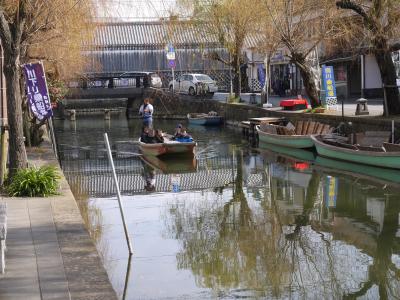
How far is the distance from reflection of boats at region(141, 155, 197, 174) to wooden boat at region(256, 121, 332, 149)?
403 cm

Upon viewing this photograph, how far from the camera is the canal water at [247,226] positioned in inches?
417

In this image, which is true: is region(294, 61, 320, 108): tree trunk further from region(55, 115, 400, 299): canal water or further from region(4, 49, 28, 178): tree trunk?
region(4, 49, 28, 178): tree trunk

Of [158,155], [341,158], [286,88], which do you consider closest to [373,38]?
[341,158]

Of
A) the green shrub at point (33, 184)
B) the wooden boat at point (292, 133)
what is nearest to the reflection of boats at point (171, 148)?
the wooden boat at point (292, 133)

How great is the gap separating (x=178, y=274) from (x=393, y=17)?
55.3 feet

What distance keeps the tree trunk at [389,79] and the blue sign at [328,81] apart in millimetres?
6185

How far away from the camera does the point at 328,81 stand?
33188mm

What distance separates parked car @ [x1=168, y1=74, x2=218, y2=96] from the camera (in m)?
53.1

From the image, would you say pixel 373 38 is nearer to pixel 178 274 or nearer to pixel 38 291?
pixel 178 274

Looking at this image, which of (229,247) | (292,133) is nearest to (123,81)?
(292,133)

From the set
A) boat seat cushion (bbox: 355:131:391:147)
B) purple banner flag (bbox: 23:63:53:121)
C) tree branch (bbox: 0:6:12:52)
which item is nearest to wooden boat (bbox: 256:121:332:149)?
boat seat cushion (bbox: 355:131:391:147)

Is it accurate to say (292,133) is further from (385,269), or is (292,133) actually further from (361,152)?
(385,269)

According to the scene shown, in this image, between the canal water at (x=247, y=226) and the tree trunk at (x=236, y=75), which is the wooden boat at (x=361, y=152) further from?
the tree trunk at (x=236, y=75)

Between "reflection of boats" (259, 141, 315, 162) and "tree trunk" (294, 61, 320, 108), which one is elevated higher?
"tree trunk" (294, 61, 320, 108)
